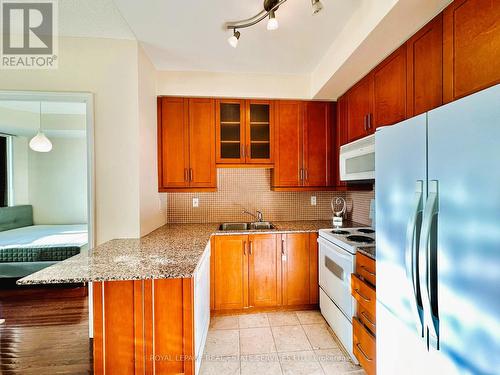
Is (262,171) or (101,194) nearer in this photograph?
(101,194)

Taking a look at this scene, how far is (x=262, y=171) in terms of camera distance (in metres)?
3.08

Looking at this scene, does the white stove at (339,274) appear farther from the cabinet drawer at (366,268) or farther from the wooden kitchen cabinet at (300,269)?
the wooden kitchen cabinet at (300,269)

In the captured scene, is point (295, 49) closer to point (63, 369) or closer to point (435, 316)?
point (435, 316)

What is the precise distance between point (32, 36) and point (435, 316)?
3358 mm

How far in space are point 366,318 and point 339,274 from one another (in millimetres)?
400

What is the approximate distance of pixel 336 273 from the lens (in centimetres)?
200

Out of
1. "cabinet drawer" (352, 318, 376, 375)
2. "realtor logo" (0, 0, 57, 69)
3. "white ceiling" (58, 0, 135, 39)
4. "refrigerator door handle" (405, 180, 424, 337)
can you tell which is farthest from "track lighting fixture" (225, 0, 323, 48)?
"cabinet drawer" (352, 318, 376, 375)

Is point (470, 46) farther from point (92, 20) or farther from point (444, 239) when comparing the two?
point (92, 20)

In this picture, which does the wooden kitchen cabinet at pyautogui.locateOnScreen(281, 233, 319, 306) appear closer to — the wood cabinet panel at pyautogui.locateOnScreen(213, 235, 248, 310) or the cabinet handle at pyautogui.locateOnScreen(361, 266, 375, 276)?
the wood cabinet panel at pyautogui.locateOnScreen(213, 235, 248, 310)

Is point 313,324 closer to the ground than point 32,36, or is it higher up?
closer to the ground

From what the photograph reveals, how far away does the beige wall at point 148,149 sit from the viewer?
2150mm

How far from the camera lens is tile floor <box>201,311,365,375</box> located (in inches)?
68.3

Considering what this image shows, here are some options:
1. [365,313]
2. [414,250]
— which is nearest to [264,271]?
[365,313]

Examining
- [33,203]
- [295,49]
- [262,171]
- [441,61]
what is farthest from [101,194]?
[33,203]
